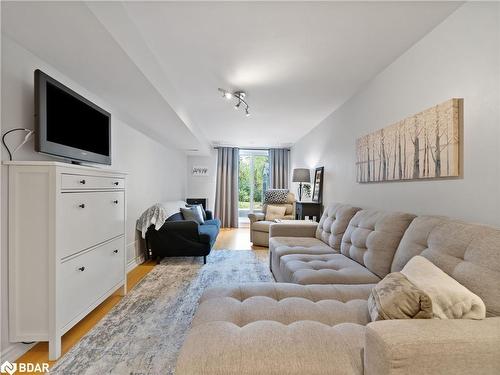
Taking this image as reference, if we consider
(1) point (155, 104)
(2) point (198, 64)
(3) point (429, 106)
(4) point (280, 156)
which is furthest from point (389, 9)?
(4) point (280, 156)

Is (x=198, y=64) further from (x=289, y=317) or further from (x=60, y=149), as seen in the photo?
(x=289, y=317)

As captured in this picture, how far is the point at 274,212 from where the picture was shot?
5270mm

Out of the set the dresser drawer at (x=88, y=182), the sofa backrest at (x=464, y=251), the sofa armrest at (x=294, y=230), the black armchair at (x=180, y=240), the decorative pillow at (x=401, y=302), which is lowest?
the black armchair at (x=180, y=240)

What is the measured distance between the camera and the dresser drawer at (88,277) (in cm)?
165

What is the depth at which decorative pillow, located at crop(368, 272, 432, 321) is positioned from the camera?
3.15ft

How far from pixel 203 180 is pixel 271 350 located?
254 inches

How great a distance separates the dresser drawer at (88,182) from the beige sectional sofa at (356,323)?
47.3 inches

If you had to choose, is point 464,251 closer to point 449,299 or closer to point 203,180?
point 449,299

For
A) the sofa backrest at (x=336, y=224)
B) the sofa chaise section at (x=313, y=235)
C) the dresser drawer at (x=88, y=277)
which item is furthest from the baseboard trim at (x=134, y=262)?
the sofa backrest at (x=336, y=224)

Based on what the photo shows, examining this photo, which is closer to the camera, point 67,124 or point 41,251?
point 41,251

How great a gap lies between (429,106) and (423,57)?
1.31 feet

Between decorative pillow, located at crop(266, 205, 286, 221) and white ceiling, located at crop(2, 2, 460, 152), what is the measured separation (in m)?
2.63

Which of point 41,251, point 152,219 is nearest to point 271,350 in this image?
point 41,251

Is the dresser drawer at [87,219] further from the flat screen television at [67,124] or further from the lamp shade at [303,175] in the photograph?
the lamp shade at [303,175]
